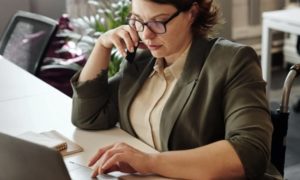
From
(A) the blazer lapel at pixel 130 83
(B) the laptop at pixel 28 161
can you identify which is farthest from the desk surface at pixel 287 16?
(B) the laptop at pixel 28 161

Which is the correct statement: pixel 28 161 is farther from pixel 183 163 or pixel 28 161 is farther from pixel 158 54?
pixel 158 54

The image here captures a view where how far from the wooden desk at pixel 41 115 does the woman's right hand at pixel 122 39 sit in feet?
0.89

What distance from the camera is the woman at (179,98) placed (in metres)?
1.32

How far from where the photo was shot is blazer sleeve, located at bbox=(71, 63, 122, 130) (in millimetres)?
1725

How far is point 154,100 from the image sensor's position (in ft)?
5.30

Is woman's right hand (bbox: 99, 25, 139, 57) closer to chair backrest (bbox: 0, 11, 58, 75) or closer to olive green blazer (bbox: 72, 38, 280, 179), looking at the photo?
olive green blazer (bbox: 72, 38, 280, 179)

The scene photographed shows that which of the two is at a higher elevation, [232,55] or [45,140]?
[232,55]

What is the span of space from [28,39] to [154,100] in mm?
1304

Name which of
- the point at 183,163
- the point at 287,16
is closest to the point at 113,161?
the point at 183,163

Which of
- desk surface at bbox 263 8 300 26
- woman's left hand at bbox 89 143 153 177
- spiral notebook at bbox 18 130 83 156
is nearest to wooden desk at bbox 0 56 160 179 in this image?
spiral notebook at bbox 18 130 83 156

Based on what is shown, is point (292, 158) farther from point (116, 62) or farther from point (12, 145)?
point (12, 145)

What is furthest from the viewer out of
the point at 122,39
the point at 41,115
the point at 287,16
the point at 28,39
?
the point at 287,16

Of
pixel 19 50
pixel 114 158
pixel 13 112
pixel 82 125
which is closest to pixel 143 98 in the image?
pixel 82 125

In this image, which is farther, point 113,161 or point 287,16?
point 287,16
